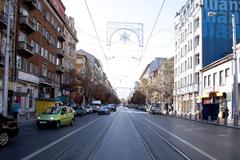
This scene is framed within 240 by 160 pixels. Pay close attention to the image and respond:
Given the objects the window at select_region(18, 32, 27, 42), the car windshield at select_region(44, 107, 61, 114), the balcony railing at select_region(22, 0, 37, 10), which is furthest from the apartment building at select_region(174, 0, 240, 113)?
the car windshield at select_region(44, 107, 61, 114)

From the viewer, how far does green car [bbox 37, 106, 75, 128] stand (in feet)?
82.7

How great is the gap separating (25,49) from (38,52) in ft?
27.9

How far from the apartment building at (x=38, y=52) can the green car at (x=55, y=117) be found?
43.2 feet

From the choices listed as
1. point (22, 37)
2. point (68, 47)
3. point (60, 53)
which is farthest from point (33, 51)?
point (68, 47)

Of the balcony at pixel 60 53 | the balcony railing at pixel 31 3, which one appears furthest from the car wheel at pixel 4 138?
the balcony at pixel 60 53

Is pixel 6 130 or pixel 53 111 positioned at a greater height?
pixel 53 111

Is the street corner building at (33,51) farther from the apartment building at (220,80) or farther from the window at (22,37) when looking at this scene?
the apartment building at (220,80)

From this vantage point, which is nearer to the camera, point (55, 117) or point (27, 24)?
point (55, 117)

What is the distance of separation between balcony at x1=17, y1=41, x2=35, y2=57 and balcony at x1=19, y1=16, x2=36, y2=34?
208 cm

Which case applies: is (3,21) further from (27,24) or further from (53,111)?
(53,111)

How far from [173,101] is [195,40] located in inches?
1007

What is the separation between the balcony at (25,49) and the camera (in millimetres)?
43062

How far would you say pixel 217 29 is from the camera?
60.7m

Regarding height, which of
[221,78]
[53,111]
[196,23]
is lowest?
[53,111]
